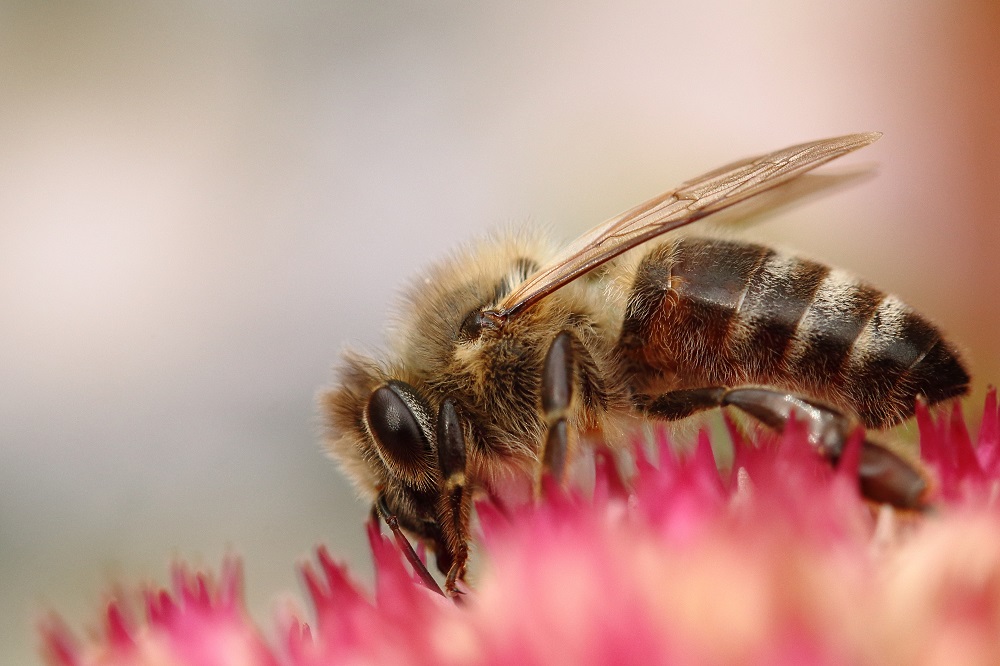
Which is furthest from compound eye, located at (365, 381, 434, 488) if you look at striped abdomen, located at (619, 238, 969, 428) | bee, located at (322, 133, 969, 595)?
striped abdomen, located at (619, 238, 969, 428)

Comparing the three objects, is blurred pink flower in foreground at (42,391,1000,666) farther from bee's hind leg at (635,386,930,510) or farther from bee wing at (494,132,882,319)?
bee wing at (494,132,882,319)

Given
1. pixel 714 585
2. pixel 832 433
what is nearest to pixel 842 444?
pixel 832 433

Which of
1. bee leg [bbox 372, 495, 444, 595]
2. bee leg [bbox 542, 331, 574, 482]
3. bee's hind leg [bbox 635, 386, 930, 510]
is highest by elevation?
bee leg [bbox 542, 331, 574, 482]

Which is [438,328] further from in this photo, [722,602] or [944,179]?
[944,179]

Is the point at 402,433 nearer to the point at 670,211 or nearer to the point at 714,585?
the point at 670,211

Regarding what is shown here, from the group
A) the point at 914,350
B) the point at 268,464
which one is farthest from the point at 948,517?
the point at 268,464

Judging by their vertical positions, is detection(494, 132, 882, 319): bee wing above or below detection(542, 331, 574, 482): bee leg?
above
